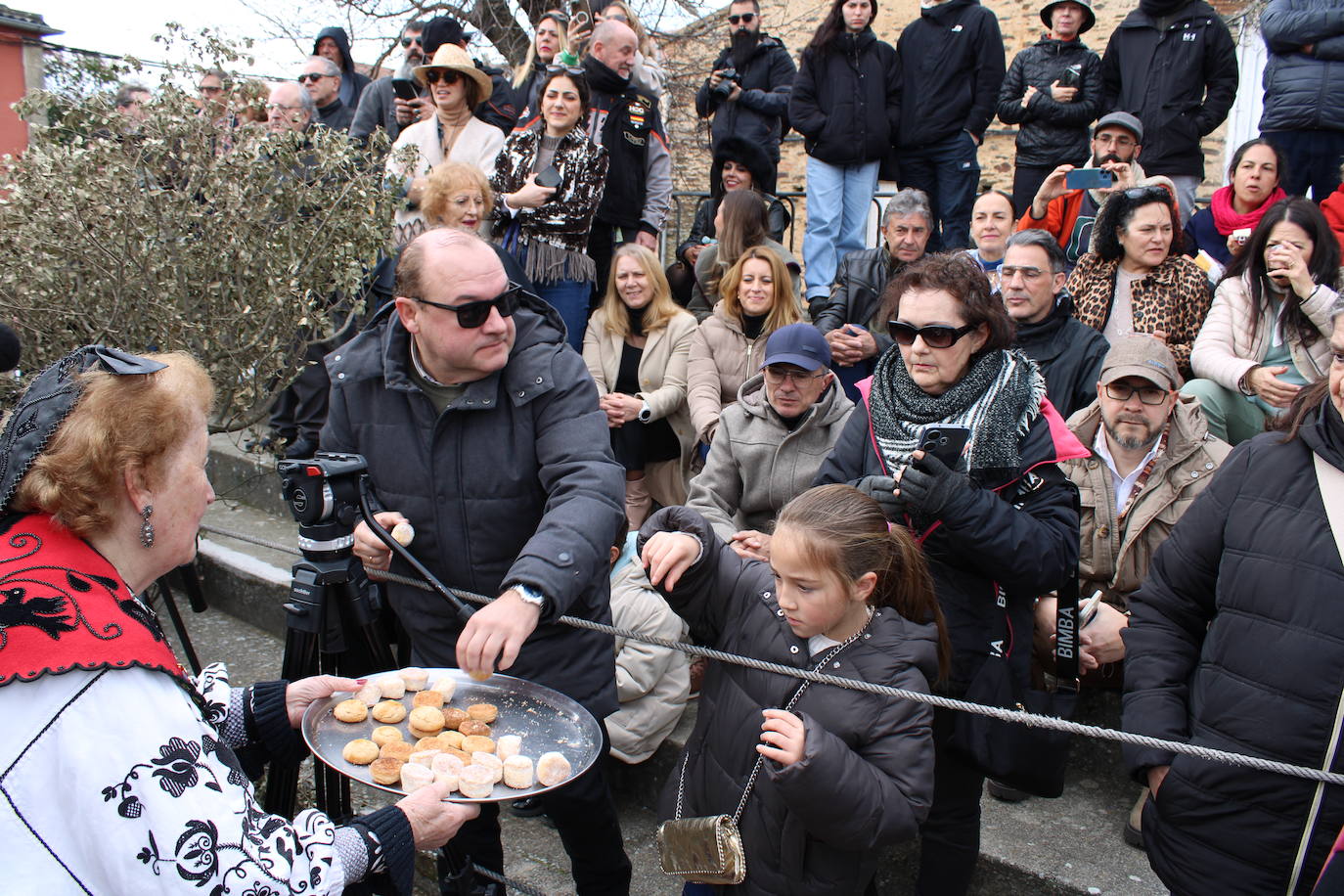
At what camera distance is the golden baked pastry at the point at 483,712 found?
2.45 metres

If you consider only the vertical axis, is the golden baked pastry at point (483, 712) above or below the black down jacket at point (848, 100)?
below

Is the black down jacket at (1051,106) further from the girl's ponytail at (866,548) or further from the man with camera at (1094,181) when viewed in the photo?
the girl's ponytail at (866,548)

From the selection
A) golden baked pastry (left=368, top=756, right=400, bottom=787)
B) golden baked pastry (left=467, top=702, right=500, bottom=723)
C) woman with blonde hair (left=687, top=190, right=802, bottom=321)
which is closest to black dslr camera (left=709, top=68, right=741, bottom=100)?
woman with blonde hair (left=687, top=190, right=802, bottom=321)

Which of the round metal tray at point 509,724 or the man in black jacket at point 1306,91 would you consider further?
the man in black jacket at point 1306,91

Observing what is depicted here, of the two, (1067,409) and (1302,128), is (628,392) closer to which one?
(1067,409)

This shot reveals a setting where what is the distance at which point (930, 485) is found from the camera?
265 cm

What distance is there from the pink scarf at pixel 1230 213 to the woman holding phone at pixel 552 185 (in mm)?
3311

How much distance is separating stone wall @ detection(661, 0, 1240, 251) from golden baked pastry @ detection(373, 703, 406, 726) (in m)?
10.3

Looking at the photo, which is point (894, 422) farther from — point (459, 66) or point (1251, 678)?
point (459, 66)

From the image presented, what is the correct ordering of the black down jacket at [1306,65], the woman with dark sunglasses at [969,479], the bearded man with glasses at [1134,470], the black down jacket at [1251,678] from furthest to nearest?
the black down jacket at [1306,65] → the bearded man with glasses at [1134,470] → the woman with dark sunglasses at [969,479] → the black down jacket at [1251,678]

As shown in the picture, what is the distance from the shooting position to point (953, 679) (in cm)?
291

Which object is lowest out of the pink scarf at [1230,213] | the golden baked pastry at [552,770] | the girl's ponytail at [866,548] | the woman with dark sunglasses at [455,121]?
the golden baked pastry at [552,770]

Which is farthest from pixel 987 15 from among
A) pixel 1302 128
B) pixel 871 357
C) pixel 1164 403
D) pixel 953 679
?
pixel 953 679

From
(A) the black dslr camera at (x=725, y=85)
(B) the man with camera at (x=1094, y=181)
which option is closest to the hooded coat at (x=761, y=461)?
(B) the man with camera at (x=1094, y=181)
